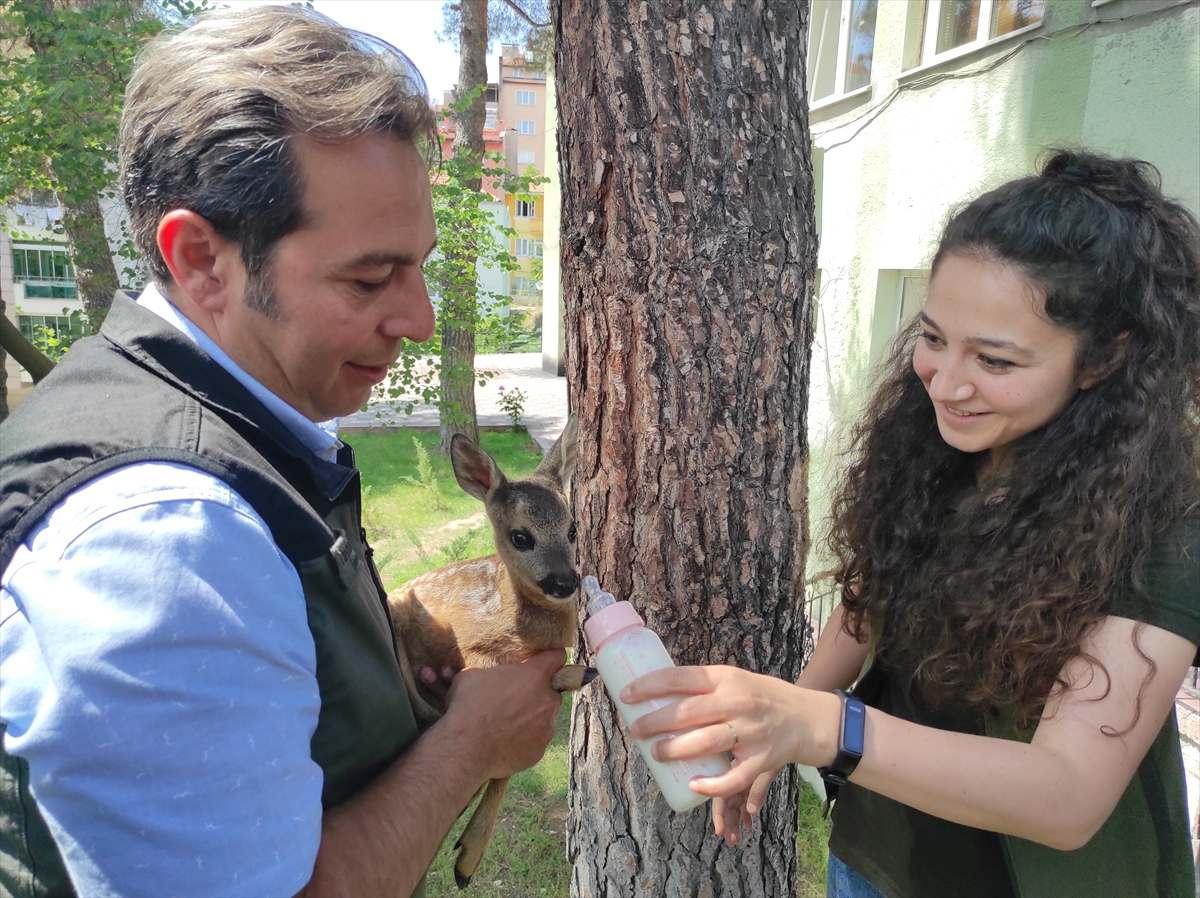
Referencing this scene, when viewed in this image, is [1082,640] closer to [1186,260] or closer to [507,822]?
[1186,260]

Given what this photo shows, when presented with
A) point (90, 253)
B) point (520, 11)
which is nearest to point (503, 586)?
point (90, 253)

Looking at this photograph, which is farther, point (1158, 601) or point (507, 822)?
point (507, 822)

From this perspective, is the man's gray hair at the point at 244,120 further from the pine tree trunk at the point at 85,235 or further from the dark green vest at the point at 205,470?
the pine tree trunk at the point at 85,235

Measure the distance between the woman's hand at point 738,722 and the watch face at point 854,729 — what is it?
0.06 feet

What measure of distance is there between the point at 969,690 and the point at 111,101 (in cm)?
713

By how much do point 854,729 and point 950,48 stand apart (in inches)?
308

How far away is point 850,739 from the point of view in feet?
5.32

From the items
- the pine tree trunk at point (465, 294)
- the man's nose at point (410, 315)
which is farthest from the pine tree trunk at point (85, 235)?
the man's nose at point (410, 315)

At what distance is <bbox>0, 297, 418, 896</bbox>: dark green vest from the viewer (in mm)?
1181

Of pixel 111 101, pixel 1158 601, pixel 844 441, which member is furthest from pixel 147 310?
pixel 111 101

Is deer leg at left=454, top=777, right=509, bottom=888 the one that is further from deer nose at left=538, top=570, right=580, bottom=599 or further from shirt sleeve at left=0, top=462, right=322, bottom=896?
shirt sleeve at left=0, top=462, right=322, bottom=896

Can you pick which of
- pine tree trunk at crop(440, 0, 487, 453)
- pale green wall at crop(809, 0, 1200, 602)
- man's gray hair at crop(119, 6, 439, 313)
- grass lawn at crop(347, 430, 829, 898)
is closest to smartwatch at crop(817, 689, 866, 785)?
man's gray hair at crop(119, 6, 439, 313)

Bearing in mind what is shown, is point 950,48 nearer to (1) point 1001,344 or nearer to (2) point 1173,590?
(1) point 1001,344

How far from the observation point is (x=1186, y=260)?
73.3 inches
